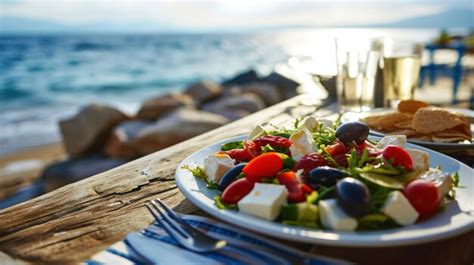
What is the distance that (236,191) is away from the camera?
36.5 inches

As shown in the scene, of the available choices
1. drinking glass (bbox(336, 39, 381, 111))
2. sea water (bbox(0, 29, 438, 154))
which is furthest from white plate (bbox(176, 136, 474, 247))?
sea water (bbox(0, 29, 438, 154))

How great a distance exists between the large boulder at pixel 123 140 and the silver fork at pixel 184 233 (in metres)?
5.07

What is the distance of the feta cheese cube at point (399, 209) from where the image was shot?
812 millimetres

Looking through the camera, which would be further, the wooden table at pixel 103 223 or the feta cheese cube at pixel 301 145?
the feta cheese cube at pixel 301 145

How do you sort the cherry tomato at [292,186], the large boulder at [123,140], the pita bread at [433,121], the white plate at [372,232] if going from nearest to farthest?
1. the white plate at [372,232]
2. the cherry tomato at [292,186]
3. the pita bread at [433,121]
4. the large boulder at [123,140]

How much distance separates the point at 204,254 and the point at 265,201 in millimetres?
140

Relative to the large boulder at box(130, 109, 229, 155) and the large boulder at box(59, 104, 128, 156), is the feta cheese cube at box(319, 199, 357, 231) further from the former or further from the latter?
the large boulder at box(59, 104, 128, 156)

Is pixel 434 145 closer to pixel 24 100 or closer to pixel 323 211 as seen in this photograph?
pixel 323 211

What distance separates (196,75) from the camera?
2152 centimetres

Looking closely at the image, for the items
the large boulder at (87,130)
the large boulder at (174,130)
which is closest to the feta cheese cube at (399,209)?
the large boulder at (174,130)

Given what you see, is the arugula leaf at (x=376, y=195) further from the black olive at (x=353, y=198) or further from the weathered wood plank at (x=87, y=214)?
the weathered wood plank at (x=87, y=214)

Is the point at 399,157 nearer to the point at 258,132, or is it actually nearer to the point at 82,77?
the point at 258,132

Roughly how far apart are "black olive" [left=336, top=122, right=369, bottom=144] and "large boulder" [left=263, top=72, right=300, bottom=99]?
7.83m

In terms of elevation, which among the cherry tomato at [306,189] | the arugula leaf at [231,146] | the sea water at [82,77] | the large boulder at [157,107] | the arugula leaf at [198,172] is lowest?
the sea water at [82,77]
